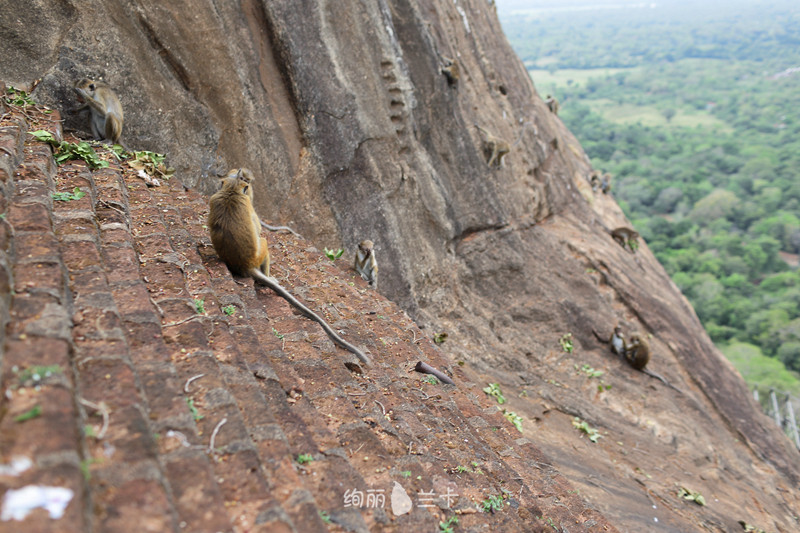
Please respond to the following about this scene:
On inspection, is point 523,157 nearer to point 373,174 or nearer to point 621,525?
point 373,174

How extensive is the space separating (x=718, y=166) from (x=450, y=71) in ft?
219

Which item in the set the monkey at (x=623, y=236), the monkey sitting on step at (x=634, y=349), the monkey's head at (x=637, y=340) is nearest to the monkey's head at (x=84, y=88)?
the monkey sitting on step at (x=634, y=349)

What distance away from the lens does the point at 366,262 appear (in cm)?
726

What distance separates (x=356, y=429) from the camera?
352 cm

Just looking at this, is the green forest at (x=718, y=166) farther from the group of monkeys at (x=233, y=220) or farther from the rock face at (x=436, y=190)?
the group of monkeys at (x=233, y=220)

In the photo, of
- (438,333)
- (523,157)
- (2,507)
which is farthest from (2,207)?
(523,157)

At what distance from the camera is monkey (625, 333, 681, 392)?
33.8ft

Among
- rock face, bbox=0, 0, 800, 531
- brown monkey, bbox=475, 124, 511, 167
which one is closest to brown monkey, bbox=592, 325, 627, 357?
rock face, bbox=0, 0, 800, 531

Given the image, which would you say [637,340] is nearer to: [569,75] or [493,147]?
[493,147]

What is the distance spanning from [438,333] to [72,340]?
6.95 meters

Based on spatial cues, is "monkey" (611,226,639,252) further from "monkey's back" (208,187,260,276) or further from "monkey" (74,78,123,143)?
"monkey" (74,78,123,143)

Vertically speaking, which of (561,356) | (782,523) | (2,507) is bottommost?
(782,523)

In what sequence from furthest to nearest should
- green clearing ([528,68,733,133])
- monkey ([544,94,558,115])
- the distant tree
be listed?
green clearing ([528,68,733,133]), the distant tree, monkey ([544,94,558,115])

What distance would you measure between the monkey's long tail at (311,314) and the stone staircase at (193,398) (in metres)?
0.08
